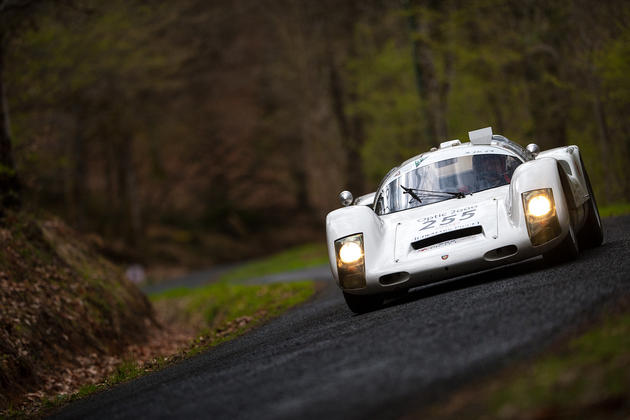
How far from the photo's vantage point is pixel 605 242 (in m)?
10.3

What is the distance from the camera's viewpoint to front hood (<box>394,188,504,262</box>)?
329 inches

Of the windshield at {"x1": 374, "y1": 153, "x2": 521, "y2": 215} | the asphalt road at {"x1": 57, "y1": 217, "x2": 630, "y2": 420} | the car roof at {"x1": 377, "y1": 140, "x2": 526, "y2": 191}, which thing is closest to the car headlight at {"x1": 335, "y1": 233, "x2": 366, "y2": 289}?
the asphalt road at {"x1": 57, "y1": 217, "x2": 630, "y2": 420}

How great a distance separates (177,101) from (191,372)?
44961 mm

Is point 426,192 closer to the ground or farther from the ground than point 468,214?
farther from the ground

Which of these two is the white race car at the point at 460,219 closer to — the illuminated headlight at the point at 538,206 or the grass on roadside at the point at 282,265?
the illuminated headlight at the point at 538,206

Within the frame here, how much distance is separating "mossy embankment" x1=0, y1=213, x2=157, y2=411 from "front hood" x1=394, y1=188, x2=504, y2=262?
4188 millimetres

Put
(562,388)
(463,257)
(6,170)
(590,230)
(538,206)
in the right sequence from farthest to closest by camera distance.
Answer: (6,170) < (590,230) < (538,206) < (463,257) < (562,388)

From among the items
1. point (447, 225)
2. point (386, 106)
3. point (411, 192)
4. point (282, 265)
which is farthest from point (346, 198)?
point (282, 265)

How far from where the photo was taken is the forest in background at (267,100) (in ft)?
68.5

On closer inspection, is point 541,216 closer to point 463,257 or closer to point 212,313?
point 463,257

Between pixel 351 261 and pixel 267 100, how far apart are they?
4617 cm

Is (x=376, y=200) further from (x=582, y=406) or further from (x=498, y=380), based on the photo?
(x=582, y=406)

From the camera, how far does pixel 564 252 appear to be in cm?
834

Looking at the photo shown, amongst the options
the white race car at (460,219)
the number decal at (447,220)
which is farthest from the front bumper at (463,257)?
the number decal at (447,220)
